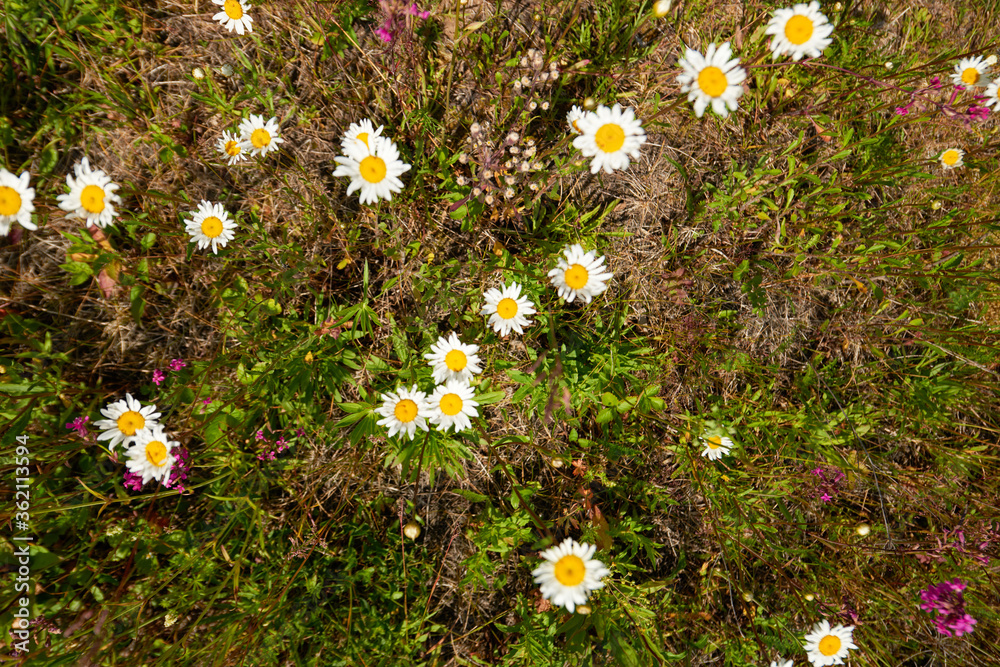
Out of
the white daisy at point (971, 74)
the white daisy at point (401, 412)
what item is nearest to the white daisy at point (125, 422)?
the white daisy at point (401, 412)

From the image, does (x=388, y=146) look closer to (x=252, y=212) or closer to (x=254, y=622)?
(x=252, y=212)

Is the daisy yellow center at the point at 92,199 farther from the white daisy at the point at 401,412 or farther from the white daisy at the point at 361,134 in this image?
the white daisy at the point at 401,412

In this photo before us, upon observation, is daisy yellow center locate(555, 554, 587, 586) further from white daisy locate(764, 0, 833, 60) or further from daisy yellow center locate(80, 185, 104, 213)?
daisy yellow center locate(80, 185, 104, 213)

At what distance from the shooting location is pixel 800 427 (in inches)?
136

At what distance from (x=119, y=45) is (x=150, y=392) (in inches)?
93.9

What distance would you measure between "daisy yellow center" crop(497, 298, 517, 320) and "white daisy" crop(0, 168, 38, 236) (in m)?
2.52

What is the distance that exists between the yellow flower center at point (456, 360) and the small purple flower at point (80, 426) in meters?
2.25

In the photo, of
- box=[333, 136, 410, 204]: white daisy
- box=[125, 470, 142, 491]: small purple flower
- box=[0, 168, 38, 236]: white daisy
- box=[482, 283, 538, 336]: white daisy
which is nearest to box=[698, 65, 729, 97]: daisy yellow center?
box=[482, 283, 538, 336]: white daisy

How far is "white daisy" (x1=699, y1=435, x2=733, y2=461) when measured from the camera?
3.13m

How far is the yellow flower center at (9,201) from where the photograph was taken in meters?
2.59

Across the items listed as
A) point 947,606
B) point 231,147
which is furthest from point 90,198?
point 947,606

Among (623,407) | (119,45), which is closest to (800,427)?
(623,407)

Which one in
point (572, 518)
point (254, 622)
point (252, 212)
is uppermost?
point (252, 212)

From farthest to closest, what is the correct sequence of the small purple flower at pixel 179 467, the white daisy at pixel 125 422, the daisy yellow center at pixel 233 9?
1. the daisy yellow center at pixel 233 9
2. the small purple flower at pixel 179 467
3. the white daisy at pixel 125 422
